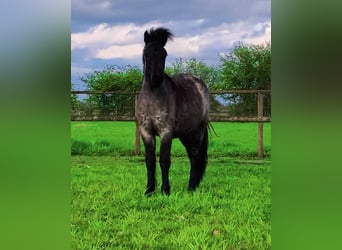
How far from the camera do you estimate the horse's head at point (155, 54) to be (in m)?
2.42

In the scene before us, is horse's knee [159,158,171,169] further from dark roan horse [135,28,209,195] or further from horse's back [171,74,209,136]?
horse's back [171,74,209,136]

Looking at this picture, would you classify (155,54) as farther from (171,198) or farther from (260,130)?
(260,130)

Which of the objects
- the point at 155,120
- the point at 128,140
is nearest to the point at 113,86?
the point at 155,120

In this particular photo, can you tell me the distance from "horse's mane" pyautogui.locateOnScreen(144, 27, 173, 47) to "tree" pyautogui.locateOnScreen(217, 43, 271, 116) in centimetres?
39

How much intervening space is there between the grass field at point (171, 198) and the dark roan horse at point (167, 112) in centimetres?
12

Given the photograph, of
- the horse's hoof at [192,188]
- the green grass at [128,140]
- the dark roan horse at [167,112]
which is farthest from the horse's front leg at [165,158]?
the green grass at [128,140]

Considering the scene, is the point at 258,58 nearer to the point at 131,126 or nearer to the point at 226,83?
the point at 226,83

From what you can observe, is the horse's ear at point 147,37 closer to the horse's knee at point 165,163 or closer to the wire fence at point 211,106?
the wire fence at point 211,106

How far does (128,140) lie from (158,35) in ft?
4.73

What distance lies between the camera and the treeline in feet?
8.15

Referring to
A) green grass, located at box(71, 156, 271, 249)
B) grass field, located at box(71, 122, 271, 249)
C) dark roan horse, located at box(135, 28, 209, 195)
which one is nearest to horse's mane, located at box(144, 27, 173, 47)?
dark roan horse, located at box(135, 28, 209, 195)

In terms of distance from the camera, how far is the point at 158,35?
7.97ft

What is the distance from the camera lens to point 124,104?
3.13 metres

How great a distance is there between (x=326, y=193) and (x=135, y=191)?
1.89 m
